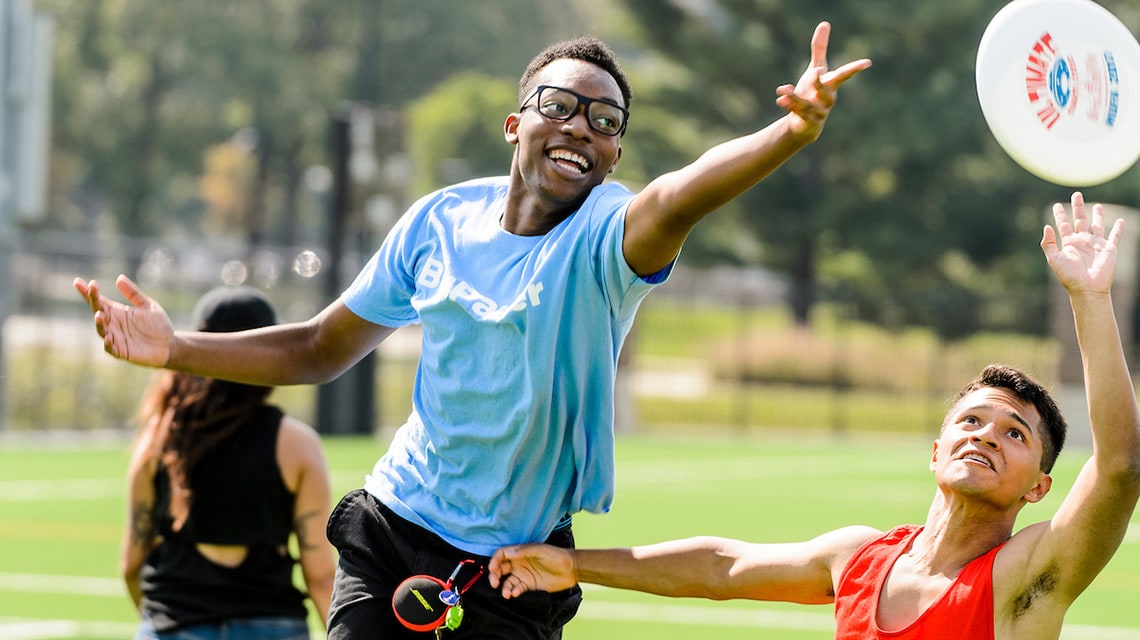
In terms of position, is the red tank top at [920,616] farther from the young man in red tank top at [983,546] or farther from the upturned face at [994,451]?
the upturned face at [994,451]

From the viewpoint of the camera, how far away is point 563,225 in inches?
165

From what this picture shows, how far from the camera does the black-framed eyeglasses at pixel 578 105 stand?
424 centimetres

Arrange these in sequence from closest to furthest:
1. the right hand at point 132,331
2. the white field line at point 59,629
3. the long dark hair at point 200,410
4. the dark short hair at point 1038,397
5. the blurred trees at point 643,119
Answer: the dark short hair at point 1038,397 → the right hand at point 132,331 → the long dark hair at point 200,410 → the white field line at point 59,629 → the blurred trees at point 643,119

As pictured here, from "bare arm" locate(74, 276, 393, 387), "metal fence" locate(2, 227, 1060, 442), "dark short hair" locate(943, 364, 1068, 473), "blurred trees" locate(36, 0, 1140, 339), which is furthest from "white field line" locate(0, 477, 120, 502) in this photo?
"dark short hair" locate(943, 364, 1068, 473)

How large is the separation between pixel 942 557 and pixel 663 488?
11885 millimetres

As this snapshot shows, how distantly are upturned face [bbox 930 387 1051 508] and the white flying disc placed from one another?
579 mm

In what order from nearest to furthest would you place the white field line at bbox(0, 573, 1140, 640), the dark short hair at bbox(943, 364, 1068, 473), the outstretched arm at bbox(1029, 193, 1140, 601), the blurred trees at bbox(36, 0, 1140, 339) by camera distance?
the outstretched arm at bbox(1029, 193, 1140, 601), the dark short hair at bbox(943, 364, 1068, 473), the white field line at bbox(0, 573, 1140, 640), the blurred trees at bbox(36, 0, 1140, 339)

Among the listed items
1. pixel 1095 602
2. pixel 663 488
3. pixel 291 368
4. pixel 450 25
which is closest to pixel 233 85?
pixel 450 25

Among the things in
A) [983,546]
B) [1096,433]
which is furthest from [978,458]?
[1096,433]

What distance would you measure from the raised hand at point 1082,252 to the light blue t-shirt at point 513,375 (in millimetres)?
954

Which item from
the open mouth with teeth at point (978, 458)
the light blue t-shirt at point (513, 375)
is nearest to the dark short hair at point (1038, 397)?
the open mouth with teeth at point (978, 458)

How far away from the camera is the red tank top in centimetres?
413

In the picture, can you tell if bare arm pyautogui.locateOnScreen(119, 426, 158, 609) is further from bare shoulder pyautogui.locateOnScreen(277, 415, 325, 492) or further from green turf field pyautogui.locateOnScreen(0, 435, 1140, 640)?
green turf field pyautogui.locateOnScreen(0, 435, 1140, 640)

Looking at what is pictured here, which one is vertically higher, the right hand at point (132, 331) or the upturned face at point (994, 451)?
the right hand at point (132, 331)
